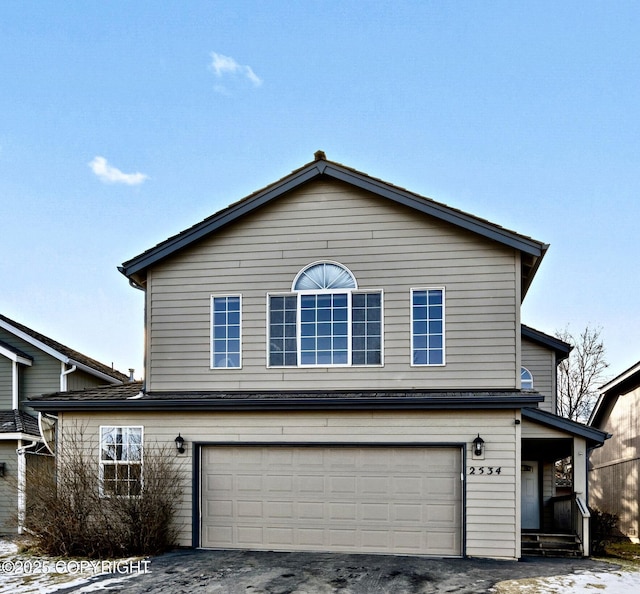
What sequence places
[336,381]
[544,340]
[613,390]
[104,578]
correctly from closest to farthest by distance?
[104,578]
[336,381]
[544,340]
[613,390]

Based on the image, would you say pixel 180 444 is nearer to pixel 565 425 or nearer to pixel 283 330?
pixel 283 330

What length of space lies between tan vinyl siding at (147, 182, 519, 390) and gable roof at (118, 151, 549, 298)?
26 centimetres

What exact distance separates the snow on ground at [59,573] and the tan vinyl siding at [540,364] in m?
Answer: 11.3

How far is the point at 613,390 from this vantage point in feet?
70.8

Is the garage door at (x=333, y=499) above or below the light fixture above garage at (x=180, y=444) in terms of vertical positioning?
below

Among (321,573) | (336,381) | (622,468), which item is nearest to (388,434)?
(336,381)

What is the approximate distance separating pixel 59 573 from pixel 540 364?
12.7m

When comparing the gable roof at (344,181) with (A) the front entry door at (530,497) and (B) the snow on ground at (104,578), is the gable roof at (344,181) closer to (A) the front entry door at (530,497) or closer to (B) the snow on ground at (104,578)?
(B) the snow on ground at (104,578)

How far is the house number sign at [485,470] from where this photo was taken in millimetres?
11180

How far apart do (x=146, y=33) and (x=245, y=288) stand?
316 inches

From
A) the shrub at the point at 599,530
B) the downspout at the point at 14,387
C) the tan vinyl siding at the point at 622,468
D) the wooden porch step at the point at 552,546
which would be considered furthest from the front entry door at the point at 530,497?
the downspout at the point at 14,387

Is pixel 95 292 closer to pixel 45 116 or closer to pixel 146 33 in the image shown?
pixel 45 116

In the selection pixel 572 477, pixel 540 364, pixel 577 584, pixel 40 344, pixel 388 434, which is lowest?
pixel 577 584

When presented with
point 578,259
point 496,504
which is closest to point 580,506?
point 496,504
